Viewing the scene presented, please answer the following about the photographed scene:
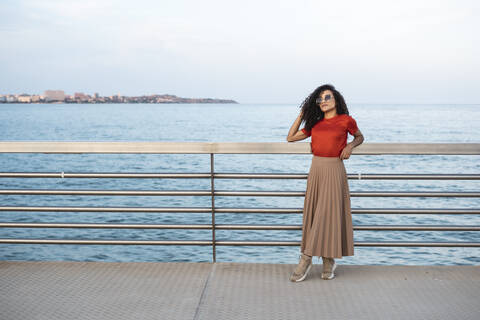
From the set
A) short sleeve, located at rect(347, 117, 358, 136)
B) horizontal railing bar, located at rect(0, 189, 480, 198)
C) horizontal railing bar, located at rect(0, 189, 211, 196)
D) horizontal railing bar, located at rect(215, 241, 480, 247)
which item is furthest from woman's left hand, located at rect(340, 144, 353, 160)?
horizontal railing bar, located at rect(0, 189, 211, 196)

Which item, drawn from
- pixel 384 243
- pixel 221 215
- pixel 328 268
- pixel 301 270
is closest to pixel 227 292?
pixel 301 270

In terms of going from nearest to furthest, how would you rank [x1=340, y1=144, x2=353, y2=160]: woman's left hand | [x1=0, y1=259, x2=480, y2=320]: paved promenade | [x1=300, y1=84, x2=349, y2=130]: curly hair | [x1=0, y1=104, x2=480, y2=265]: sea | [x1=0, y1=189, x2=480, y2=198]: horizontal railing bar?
1. [x1=0, y1=259, x2=480, y2=320]: paved promenade
2. [x1=340, y1=144, x2=353, y2=160]: woman's left hand
3. [x1=300, y1=84, x2=349, y2=130]: curly hair
4. [x1=0, y1=189, x2=480, y2=198]: horizontal railing bar
5. [x1=0, y1=104, x2=480, y2=265]: sea

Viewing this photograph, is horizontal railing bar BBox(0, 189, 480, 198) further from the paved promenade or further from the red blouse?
the paved promenade

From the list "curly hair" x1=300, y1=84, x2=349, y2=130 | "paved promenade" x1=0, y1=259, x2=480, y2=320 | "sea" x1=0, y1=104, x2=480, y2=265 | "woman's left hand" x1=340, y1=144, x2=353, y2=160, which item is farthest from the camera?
"sea" x1=0, y1=104, x2=480, y2=265

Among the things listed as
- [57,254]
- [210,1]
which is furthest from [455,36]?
[57,254]

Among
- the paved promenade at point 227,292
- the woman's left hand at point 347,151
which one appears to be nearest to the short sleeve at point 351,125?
the woman's left hand at point 347,151

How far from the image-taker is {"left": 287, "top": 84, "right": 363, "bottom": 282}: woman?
3.88 meters

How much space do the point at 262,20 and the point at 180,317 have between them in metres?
61.3

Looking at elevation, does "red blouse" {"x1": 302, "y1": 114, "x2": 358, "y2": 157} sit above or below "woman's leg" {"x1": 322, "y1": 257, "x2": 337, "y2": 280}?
above

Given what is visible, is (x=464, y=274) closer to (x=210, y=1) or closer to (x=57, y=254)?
(x=57, y=254)

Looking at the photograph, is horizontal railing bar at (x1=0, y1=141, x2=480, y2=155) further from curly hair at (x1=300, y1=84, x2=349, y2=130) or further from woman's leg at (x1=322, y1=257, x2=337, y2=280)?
woman's leg at (x1=322, y1=257, x2=337, y2=280)

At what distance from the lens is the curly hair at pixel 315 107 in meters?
3.94

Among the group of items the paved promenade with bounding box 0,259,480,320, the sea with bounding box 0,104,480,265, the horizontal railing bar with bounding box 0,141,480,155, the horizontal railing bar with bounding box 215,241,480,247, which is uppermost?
the horizontal railing bar with bounding box 0,141,480,155

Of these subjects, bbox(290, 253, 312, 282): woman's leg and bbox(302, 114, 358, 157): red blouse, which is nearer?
bbox(302, 114, 358, 157): red blouse
